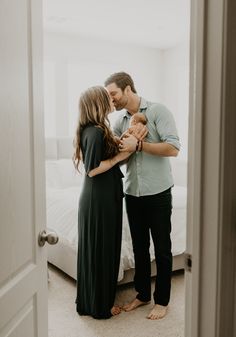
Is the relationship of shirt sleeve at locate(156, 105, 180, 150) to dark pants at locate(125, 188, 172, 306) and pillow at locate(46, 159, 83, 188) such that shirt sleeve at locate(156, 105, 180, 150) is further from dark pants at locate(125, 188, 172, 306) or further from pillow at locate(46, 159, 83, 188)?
pillow at locate(46, 159, 83, 188)

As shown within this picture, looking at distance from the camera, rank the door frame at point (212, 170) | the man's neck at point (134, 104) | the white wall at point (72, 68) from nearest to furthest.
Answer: the door frame at point (212, 170) < the man's neck at point (134, 104) < the white wall at point (72, 68)

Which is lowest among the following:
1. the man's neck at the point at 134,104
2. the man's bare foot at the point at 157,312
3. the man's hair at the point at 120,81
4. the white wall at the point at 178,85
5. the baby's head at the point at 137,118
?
the man's bare foot at the point at 157,312

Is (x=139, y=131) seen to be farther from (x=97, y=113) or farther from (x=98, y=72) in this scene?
(x=98, y=72)

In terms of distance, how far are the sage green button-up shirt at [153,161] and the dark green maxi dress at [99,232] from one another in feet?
0.39

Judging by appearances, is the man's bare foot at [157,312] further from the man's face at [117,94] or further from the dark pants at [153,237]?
the man's face at [117,94]

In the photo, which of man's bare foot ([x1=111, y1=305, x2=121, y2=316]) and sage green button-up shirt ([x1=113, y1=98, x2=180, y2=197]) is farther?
man's bare foot ([x1=111, y1=305, x2=121, y2=316])

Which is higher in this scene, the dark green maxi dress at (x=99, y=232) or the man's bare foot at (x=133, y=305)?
the dark green maxi dress at (x=99, y=232)

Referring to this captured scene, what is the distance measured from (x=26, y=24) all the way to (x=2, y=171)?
50cm

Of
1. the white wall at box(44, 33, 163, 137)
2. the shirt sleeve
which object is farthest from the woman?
the white wall at box(44, 33, 163, 137)

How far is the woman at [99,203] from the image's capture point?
95.0 inches

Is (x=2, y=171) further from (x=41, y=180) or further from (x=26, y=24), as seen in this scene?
(x=26, y=24)

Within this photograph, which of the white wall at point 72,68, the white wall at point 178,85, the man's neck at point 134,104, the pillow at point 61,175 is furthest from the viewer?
the white wall at point 178,85

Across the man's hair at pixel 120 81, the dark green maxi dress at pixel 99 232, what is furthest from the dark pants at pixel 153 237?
the man's hair at pixel 120 81

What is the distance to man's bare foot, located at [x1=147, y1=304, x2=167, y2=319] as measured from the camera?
2520 millimetres
